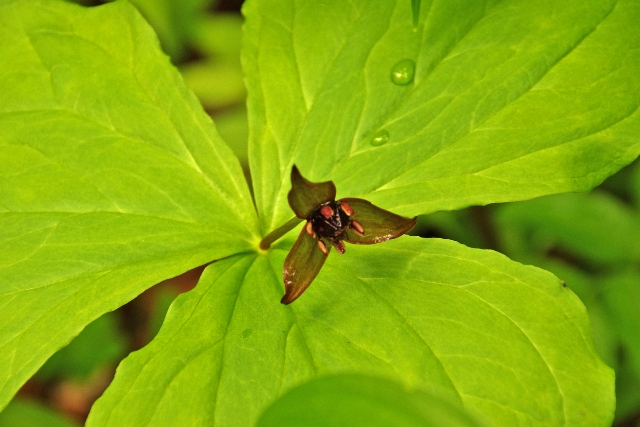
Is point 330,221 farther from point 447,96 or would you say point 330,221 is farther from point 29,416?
point 29,416

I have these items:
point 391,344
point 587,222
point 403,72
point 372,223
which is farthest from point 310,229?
point 587,222

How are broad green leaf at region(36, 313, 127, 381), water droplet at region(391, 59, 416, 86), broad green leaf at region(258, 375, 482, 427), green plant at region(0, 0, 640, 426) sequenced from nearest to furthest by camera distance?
broad green leaf at region(258, 375, 482, 427), green plant at region(0, 0, 640, 426), water droplet at region(391, 59, 416, 86), broad green leaf at region(36, 313, 127, 381)

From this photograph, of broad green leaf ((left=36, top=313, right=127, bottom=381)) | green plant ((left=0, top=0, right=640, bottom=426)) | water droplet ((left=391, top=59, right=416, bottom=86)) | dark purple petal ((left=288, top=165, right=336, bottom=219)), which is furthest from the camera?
broad green leaf ((left=36, top=313, right=127, bottom=381))

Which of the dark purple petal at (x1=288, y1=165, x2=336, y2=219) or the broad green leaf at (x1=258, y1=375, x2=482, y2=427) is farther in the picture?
the dark purple petal at (x1=288, y1=165, x2=336, y2=219)

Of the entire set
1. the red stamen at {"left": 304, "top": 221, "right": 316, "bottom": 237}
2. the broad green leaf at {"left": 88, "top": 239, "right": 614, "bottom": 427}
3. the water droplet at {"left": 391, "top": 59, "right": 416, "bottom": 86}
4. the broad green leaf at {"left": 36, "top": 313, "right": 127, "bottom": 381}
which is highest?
the water droplet at {"left": 391, "top": 59, "right": 416, "bottom": 86}

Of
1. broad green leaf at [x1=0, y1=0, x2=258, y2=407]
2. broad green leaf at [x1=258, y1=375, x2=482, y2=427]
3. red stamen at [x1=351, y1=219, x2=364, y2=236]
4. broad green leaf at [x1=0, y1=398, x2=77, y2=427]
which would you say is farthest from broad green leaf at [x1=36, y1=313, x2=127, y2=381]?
broad green leaf at [x1=258, y1=375, x2=482, y2=427]

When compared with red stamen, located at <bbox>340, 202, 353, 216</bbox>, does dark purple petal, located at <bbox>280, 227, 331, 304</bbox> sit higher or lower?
lower

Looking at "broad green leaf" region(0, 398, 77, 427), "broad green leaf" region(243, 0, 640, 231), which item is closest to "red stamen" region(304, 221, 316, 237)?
"broad green leaf" region(243, 0, 640, 231)

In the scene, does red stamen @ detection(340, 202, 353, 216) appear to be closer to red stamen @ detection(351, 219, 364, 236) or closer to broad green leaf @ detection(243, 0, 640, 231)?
red stamen @ detection(351, 219, 364, 236)

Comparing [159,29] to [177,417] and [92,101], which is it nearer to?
[92,101]

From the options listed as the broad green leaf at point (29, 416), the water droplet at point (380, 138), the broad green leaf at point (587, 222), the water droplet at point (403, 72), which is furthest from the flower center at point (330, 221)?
the broad green leaf at point (29, 416)
